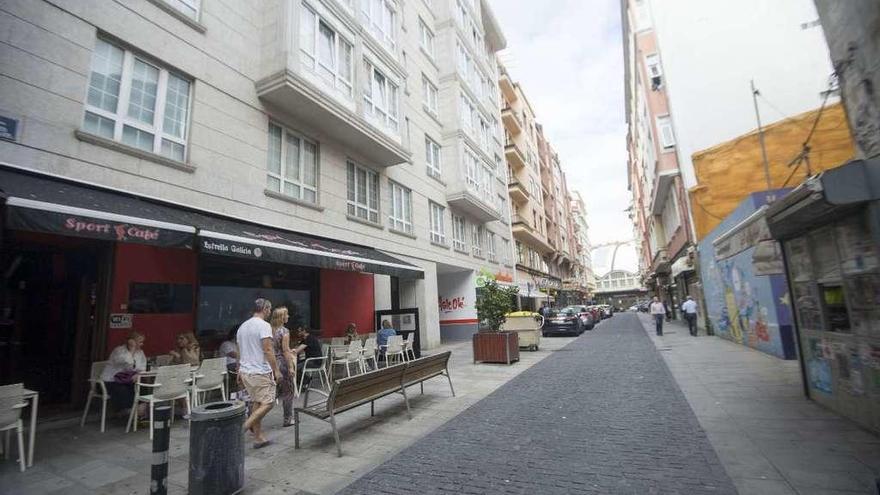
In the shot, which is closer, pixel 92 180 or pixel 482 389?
pixel 92 180

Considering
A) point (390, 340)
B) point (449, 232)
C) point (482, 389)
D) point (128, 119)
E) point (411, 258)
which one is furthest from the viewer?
point (449, 232)

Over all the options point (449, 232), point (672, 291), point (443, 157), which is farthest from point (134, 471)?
point (672, 291)

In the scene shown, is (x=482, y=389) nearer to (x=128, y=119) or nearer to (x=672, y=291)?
(x=128, y=119)

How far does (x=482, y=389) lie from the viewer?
8.35 meters

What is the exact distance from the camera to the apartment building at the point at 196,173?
631 centimetres

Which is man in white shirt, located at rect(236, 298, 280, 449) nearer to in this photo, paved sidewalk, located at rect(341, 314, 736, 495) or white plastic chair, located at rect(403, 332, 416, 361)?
paved sidewalk, located at rect(341, 314, 736, 495)

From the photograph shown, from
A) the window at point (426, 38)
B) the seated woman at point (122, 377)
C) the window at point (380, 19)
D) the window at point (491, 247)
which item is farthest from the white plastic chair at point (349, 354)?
the window at point (426, 38)

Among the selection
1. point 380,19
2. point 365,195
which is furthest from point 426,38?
point 365,195

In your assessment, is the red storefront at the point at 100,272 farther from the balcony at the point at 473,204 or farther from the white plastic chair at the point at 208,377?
the balcony at the point at 473,204

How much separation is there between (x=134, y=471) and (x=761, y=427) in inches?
298

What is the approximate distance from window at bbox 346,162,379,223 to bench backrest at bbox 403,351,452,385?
6916 mm

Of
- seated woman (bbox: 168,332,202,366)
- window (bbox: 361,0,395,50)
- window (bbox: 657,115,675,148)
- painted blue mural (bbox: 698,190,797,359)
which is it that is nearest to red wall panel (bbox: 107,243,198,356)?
seated woman (bbox: 168,332,202,366)

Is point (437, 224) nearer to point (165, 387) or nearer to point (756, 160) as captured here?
point (756, 160)

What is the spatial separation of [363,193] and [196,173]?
20.2 feet
